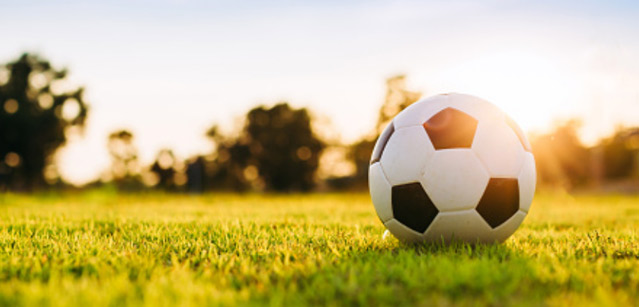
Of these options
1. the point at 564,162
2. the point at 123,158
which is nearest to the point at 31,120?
the point at 123,158

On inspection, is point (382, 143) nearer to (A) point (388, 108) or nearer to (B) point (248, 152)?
(A) point (388, 108)

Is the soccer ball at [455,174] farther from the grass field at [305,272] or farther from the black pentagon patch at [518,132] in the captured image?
the grass field at [305,272]

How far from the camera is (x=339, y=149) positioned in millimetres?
44281

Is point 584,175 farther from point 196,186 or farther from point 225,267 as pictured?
point 225,267

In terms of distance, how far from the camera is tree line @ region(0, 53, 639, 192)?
3083 cm

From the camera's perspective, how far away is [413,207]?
131 inches

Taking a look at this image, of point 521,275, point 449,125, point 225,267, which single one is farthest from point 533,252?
point 225,267

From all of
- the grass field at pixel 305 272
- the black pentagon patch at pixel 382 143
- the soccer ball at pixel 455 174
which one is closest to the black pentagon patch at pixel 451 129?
the soccer ball at pixel 455 174

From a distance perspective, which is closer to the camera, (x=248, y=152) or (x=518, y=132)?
(x=518, y=132)

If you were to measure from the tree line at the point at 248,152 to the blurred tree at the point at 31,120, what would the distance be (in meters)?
0.06

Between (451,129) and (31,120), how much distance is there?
3476cm

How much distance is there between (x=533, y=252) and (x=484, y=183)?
0.63 m

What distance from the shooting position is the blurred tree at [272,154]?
4184 cm

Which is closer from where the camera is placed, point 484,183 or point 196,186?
point 484,183
